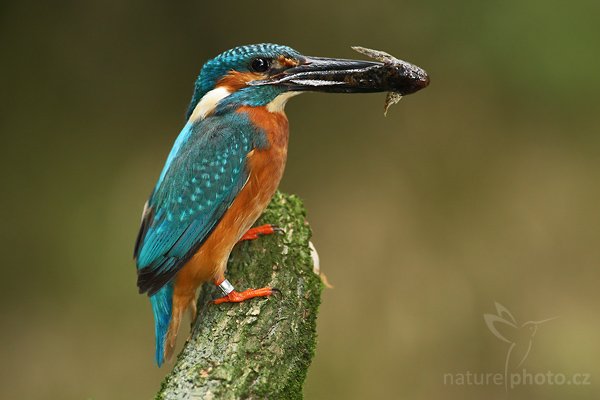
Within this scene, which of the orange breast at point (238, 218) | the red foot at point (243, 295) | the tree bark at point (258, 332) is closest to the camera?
the tree bark at point (258, 332)

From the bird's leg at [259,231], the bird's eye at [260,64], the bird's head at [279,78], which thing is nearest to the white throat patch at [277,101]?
the bird's head at [279,78]

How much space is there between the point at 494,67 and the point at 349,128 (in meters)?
1.00

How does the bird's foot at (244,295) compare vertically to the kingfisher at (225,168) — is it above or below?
below

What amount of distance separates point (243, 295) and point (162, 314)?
1.26 feet

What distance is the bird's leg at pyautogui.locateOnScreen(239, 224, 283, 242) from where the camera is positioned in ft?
9.62

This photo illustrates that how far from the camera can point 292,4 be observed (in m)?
5.12

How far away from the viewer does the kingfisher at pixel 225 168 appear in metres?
2.72

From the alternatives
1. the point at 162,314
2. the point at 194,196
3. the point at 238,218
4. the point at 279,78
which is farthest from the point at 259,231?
the point at 279,78

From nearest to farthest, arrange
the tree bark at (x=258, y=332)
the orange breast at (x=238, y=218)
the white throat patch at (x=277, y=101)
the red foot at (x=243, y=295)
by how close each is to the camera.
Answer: the tree bark at (x=258, y=332)
the red foot at (x=243, y=295)
the orange breast at (x=238, y=218)
the white throat patch at (x=277, y=101)

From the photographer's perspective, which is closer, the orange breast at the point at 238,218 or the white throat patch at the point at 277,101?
the orange breast at the point at 238,218

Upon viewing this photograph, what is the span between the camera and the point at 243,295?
265 centimetres

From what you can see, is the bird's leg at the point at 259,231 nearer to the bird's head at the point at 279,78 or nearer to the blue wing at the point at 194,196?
the blue wing at the point at 194,196

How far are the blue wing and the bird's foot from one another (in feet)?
0.64

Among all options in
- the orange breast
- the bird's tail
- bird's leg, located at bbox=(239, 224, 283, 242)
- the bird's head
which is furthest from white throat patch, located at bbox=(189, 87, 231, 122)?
the bird's tail
